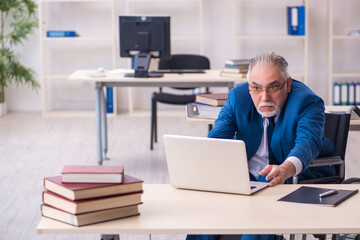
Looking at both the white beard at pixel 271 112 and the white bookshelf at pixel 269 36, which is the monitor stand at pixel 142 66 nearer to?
the white bookshelf at pixel 269 36

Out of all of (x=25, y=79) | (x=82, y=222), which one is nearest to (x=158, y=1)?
(x=25, y=79)

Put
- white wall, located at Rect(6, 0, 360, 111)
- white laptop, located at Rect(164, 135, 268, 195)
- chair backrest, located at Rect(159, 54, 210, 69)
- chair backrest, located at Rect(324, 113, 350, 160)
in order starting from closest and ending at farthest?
white laptop, located at Rect(164, 135, 268, 195), chair backrest, located at Rect(324, 113, 350, 160), chair backrest, located at Rect(159, 54, 210, 69), white wall, located at Rect(6, 0, 360, 111)

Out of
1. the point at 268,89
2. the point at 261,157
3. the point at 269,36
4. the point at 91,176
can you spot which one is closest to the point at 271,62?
the point at 268,89

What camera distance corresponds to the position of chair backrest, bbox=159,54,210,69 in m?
A: 6.00

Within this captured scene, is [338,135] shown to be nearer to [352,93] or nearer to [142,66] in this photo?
[142,66]

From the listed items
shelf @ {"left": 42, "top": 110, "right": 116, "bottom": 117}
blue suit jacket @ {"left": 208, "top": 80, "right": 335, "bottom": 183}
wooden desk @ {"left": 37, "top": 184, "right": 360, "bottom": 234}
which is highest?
blue suit jacket @ {"left": 208, "top": 80, "right": 335, "bottom": 183}

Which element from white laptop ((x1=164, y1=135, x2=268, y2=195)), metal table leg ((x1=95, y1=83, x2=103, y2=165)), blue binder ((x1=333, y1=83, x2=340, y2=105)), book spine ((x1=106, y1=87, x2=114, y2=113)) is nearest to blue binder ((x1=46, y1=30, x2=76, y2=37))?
book spine ((x1=106, y1=87, x2=114, y2=113))

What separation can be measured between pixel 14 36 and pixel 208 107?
3.65 meters

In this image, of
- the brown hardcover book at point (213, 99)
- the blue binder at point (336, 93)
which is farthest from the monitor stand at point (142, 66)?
the blue binder at point (336, 93)

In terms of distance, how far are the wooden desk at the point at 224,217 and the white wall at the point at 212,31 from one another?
528 centimetres

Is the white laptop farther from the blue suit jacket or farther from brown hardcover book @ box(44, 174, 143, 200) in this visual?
the blue suit jacket

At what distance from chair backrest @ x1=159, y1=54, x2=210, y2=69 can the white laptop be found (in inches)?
150

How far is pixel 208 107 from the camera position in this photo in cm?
389

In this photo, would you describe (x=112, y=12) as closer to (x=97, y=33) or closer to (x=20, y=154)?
(x=97, y=33)
